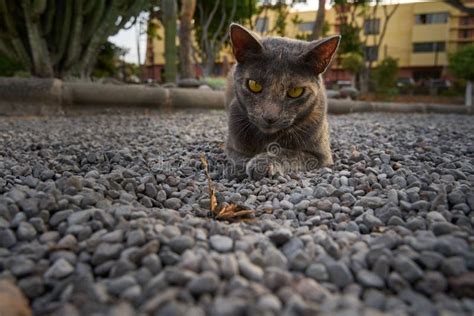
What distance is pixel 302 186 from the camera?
2.01 meters

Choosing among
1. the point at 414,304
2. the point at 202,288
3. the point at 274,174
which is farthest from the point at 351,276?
the point at 274,174

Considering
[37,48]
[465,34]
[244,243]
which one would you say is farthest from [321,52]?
[465,34]

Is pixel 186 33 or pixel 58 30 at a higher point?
pixel 186 33

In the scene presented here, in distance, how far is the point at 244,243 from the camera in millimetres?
1166

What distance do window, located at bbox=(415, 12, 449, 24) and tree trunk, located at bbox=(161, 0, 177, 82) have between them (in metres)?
22.1

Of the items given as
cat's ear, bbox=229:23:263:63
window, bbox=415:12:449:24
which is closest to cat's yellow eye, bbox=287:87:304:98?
cat's ear, bbox=229:23:263:63

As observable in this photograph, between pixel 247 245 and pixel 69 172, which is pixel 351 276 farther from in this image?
pixel 69 172

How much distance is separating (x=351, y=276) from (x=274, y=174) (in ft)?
3.89

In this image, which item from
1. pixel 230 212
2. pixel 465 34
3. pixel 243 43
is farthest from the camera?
pixel 465 34

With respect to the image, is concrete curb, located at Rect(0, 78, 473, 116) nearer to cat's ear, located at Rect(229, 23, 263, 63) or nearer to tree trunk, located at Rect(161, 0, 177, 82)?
tree trunk, located at Rect(161, 0, 177, 82)

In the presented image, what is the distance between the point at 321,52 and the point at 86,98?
4.17 meters

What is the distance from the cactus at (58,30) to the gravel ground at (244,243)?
4.33 metres

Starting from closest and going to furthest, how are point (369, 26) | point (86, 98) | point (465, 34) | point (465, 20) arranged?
point (86, 98)
point (369, 26)
point (465, 34)
point (465, 20)

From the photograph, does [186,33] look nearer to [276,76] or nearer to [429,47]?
[276,76]
